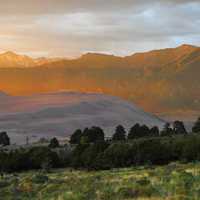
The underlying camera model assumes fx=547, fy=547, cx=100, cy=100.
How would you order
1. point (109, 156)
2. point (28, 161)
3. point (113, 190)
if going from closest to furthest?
point (113, 190) → point (109, 156) → point (28, 161)

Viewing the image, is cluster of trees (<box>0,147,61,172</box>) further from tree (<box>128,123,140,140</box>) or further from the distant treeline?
tree (<box>128,123,140,140</box>)

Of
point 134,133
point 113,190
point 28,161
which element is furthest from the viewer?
point 134,133

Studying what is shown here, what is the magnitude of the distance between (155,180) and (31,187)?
9718mm

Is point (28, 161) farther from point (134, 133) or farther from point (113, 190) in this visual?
point (113, 190)

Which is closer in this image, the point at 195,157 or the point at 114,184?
the point at 114,184

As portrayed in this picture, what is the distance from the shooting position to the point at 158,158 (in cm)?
7875

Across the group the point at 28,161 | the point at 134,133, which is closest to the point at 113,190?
the point at 28,161

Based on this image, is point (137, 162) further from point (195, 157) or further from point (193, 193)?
point (193, 193)

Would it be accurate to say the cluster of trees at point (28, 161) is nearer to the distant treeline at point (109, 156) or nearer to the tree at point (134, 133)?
the distant treeline at point (109, 156)

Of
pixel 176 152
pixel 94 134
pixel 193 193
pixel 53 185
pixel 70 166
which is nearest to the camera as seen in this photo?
pixel 193 193

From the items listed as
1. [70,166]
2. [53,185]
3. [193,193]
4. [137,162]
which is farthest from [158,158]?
[193,193]

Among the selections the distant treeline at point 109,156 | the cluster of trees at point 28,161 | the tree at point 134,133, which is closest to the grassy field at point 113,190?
the distant treeline at point 109,156

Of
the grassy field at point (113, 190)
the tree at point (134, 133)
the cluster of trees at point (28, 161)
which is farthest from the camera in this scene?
the tree at point (134, 133)

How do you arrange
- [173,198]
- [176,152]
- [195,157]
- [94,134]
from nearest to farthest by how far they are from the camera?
1. [173,198]
2. [195,157]
3. [176,152]
4. [94,134]
